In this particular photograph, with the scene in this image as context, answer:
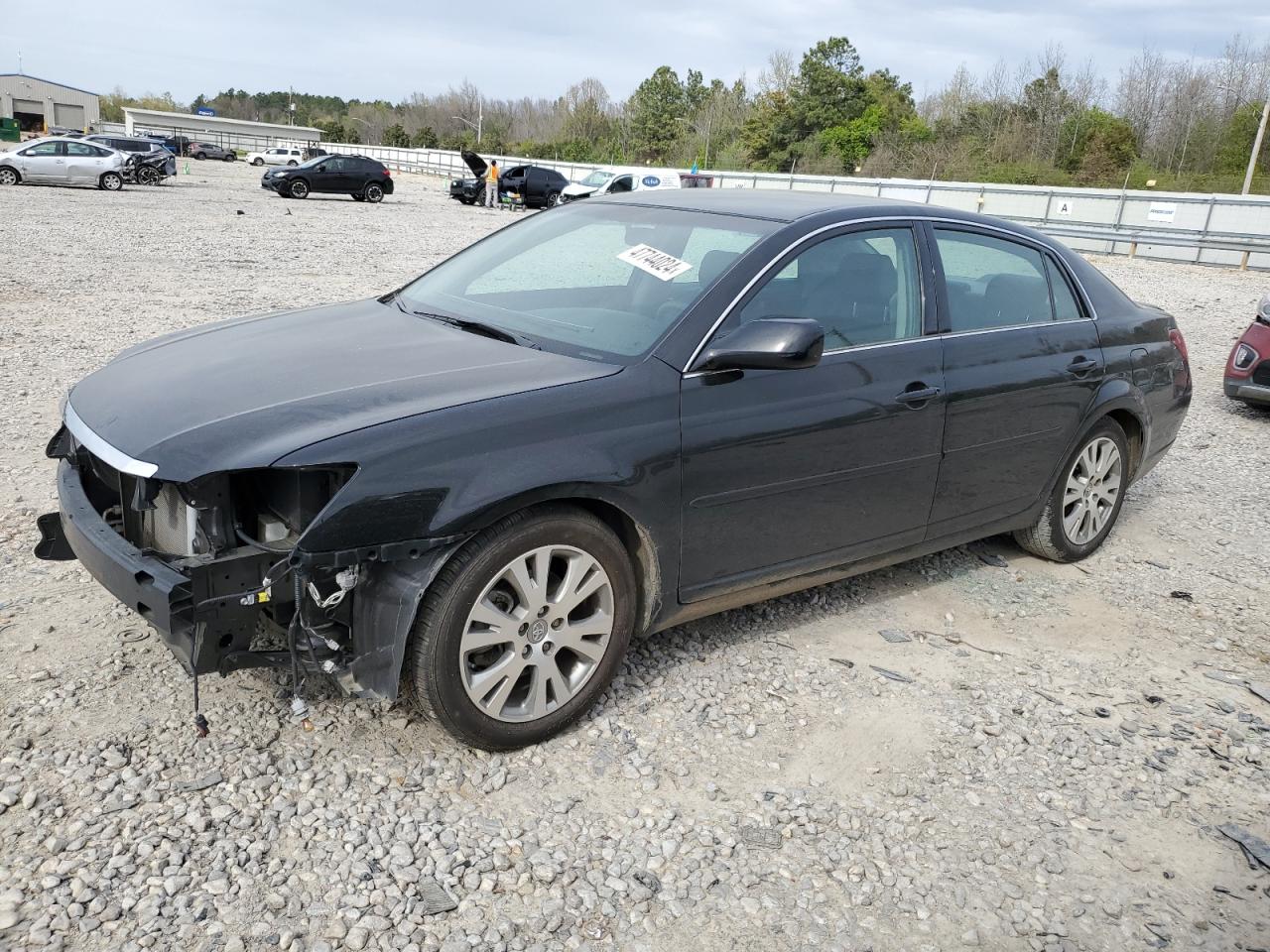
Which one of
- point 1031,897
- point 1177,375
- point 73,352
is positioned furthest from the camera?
point 73,352

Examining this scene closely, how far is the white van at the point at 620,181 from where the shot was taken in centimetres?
3084

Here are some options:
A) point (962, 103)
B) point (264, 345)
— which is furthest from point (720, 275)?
point (962, 103)

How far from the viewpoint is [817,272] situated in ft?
13.0

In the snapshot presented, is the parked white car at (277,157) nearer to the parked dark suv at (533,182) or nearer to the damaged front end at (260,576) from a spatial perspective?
the parked dark suv at (533,182)

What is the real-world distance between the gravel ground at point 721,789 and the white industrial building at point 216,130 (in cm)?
9552

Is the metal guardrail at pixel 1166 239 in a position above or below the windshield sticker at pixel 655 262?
below

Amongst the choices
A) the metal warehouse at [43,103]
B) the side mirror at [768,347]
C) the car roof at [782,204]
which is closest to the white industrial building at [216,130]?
the metal warehouse at [43,103]

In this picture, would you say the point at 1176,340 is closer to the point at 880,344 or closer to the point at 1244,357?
the point at 880,344

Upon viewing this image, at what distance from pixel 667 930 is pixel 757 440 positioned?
164 cm

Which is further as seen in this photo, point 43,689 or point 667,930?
point 43,689

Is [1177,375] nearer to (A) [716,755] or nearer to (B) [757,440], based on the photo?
(B) [757,440]

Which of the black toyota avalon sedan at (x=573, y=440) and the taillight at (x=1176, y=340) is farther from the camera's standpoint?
the taillight at (x=1176, y=340)

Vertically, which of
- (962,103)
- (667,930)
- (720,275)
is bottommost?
(667,930)

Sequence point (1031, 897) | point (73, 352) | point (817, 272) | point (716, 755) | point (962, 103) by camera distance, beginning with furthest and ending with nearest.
Result: point (962, 103) → point (73, 352) → point (817, 272) → point (716, 755) → point (1031, 897)
